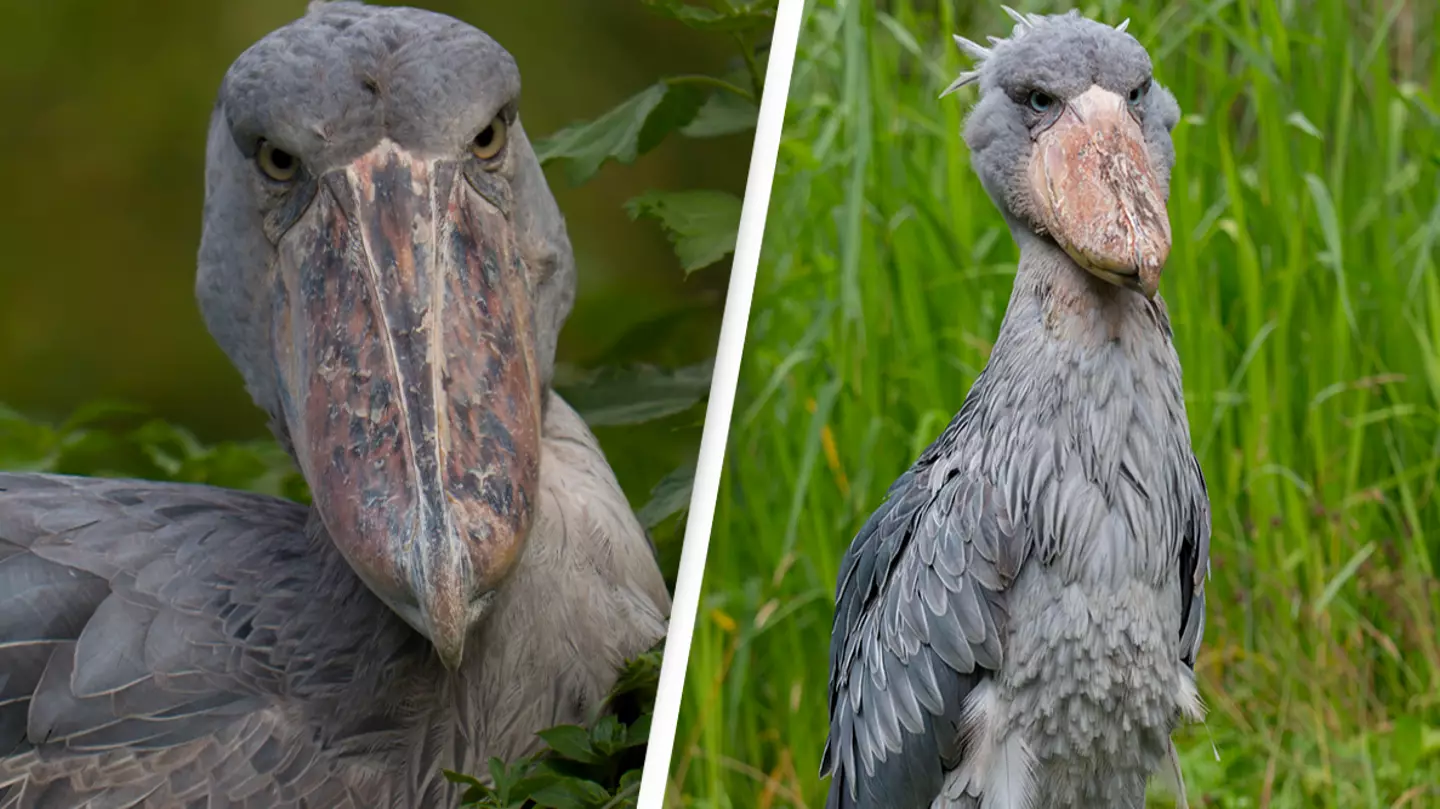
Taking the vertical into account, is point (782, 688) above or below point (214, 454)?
below

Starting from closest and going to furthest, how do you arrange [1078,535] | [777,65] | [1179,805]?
1. [1078,535]
2. [1179,805]
3. [777,65]

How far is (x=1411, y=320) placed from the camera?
58.4 inches

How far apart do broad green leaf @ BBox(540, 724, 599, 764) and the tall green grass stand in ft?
1.38

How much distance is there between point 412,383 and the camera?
93 centimetres

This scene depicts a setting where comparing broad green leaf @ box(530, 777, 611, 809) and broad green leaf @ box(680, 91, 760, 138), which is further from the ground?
broad green leaf @ box(680, 91, 760, 138)

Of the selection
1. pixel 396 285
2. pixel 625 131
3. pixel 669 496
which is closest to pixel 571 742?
pixel 669 496

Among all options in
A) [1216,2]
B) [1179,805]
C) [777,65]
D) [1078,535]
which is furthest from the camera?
[1216,2]

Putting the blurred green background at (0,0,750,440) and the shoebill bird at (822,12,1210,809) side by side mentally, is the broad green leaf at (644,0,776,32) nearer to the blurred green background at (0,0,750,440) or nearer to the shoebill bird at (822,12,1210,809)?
the blurred green background at (0,0,750,440)

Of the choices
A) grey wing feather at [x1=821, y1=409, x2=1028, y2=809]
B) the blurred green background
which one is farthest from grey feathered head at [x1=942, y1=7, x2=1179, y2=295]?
the blurred green background

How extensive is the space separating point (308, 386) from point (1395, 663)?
4.07 feet

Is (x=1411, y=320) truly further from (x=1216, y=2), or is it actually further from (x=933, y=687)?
(x=933, y=687)

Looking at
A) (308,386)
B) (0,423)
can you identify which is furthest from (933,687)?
(0,423)

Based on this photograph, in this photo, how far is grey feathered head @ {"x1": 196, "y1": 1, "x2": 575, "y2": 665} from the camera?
2.97 feet

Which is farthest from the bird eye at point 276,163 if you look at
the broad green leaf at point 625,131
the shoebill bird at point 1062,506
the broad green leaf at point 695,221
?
the shoebill bird at point 1062,506
